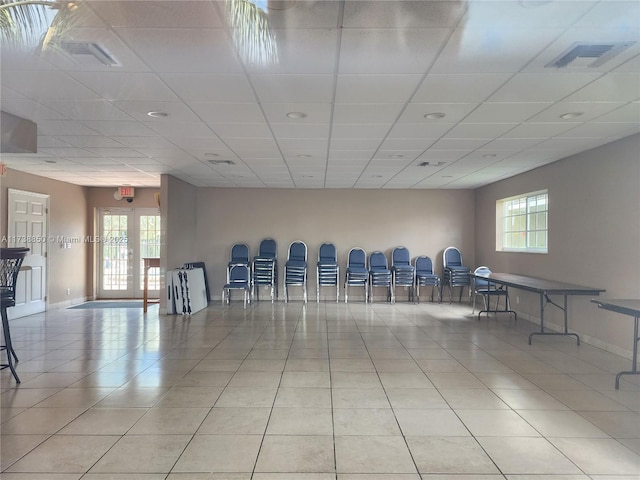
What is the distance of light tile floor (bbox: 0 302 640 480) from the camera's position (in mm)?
2354

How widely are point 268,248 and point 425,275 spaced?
343cm

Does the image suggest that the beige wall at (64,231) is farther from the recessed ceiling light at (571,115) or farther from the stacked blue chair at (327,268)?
the recessed ceiling light at (571,115)

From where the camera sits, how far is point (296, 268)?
8711 mm

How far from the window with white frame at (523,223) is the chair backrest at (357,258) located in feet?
8.93

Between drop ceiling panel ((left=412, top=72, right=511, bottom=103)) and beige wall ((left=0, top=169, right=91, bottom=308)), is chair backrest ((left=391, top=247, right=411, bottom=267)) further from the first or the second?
beige wall ((left=0, top=169, right=91, bottom=308))

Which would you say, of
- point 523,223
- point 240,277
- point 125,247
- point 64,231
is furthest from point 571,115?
point 125,247

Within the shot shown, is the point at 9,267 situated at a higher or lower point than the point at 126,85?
lower

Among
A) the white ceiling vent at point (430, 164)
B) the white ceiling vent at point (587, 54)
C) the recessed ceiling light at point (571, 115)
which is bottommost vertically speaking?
the white ceiling vent at point (430, 164)

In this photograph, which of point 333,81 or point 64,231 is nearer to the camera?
point 333,81

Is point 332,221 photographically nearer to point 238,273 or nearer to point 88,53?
point 238,273

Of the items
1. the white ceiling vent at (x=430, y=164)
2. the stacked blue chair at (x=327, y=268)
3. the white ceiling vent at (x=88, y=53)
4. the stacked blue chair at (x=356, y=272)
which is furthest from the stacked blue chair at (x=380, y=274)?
the white ceiling vent at (x=88, y=53)

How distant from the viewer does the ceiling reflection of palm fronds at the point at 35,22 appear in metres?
2.13

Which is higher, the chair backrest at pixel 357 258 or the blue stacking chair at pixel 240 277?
the chair backrest at pixel 357 258

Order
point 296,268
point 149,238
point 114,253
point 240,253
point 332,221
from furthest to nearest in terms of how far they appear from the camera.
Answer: point 149,238
point 114,253
point 332,221
point 240,253
point 296,268
